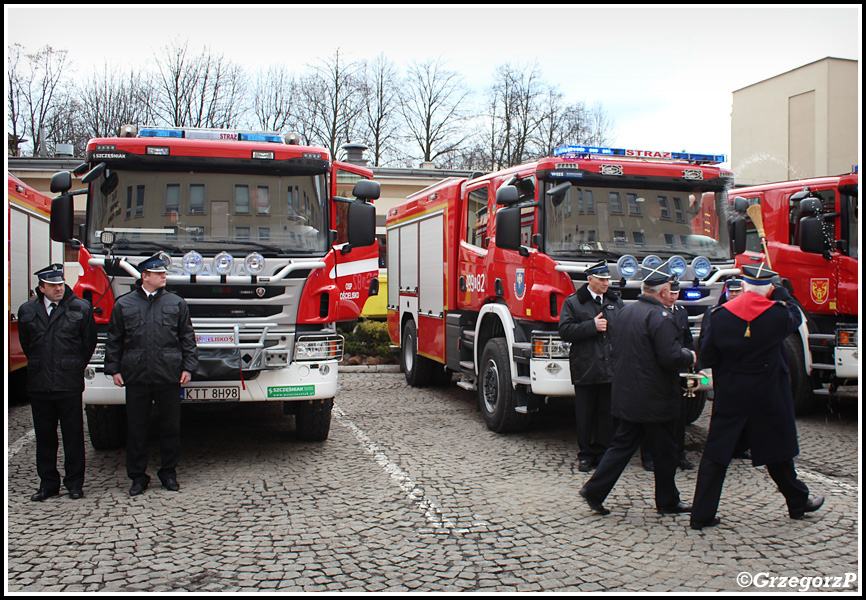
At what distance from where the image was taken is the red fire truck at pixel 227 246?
6789mm

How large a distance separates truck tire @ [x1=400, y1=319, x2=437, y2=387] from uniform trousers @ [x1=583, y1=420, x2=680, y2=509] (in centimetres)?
638

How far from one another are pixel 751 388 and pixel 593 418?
2028 mm

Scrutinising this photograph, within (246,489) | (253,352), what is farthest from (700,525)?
(253,352)

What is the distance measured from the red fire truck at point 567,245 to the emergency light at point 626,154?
11mm

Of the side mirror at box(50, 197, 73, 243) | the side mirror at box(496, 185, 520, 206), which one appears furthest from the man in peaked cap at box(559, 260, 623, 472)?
the side mirror at box(50, 197, 73, 243)

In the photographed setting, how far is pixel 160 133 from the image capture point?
7.57 m

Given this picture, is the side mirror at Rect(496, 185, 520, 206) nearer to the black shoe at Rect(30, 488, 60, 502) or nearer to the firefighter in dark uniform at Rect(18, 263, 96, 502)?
the firefighter in dark uniform at Rect(18, 263, 96, 502)

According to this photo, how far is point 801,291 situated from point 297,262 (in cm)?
627

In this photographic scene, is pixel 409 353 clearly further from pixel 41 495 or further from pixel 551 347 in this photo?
pixel 41 495

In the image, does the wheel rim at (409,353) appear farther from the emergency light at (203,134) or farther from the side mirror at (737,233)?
the side mirror at (737,233)

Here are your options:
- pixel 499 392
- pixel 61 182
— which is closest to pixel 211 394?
pixel 61 182

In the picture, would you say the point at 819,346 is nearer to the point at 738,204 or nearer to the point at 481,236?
the point at 738,204

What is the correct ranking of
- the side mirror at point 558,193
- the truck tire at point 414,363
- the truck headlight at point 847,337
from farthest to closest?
1. the truck tire at point 414,363
2. the truck headlight at point 847,337
3. the side mirror at point 558,193

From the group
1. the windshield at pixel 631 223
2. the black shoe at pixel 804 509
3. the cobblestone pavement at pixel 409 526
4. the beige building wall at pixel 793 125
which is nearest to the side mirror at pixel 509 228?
the windshield at pixel 631 223
